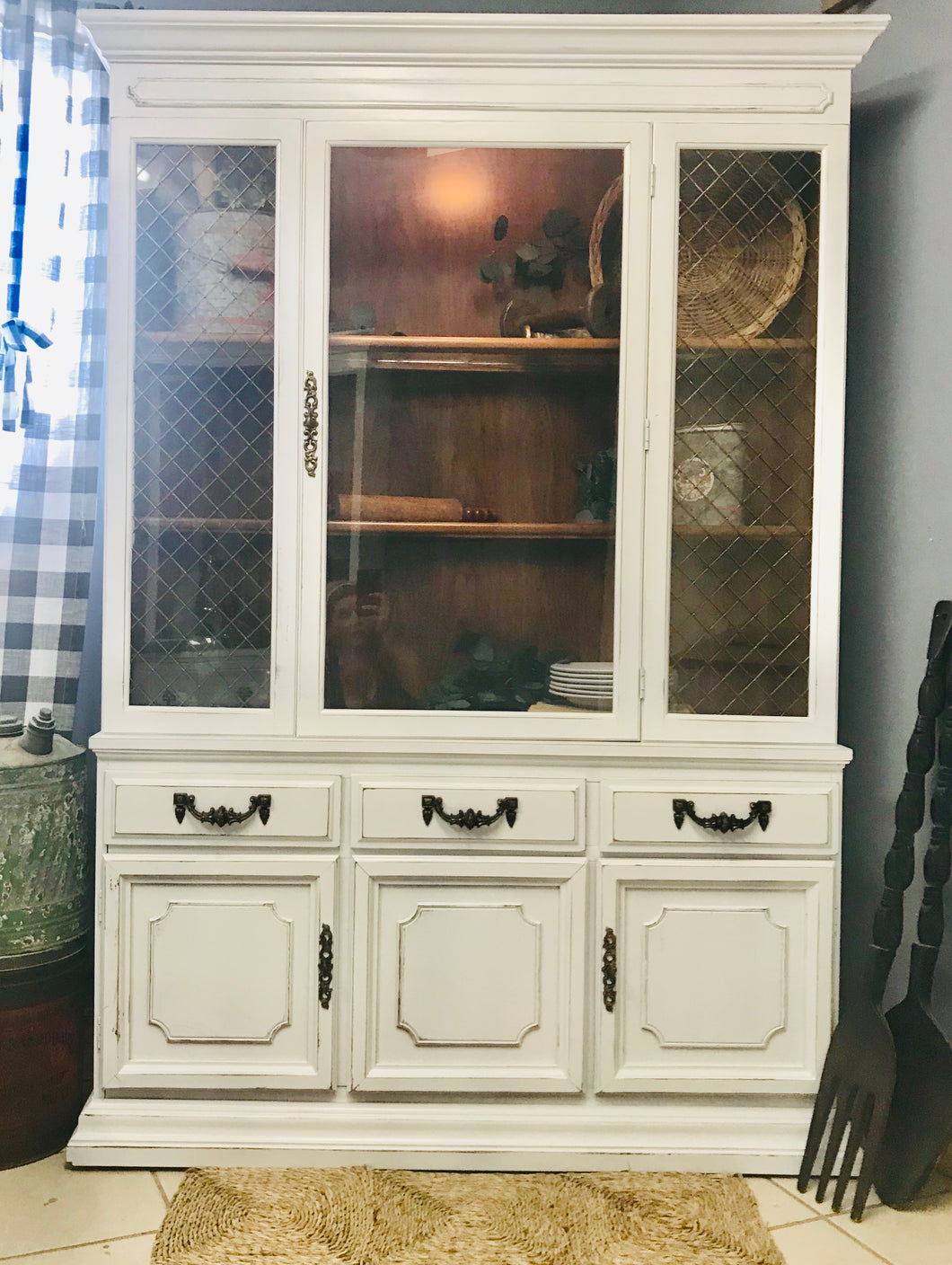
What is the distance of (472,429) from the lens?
198 centimetres

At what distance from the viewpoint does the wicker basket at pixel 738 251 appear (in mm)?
1908

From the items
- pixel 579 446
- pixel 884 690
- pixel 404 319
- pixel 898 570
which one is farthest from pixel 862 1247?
pixel 404 319

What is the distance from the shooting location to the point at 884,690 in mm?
2076

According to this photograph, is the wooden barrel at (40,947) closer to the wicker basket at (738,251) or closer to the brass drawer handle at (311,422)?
the brass drawer handle at (311,422)

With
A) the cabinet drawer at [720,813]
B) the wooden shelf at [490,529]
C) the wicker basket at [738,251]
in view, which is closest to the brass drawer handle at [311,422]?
the wooden shelf at [490,529]

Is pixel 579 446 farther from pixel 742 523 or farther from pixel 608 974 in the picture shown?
pixel 608 974

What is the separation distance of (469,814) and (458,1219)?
0.67 meters

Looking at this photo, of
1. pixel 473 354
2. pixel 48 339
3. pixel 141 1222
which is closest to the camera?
pixel 141 1222

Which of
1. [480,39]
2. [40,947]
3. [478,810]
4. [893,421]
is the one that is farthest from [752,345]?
[40,947]

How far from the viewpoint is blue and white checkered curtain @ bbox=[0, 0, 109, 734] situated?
2.23m

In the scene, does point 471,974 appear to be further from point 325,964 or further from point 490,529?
point 490,529

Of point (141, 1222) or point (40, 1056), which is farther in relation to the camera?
point (40, 1056)

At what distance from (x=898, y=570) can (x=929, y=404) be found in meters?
0.33

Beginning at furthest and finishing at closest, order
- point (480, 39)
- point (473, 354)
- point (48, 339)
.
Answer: point (48, 339) → point (473, 354) → point (480, 39)
